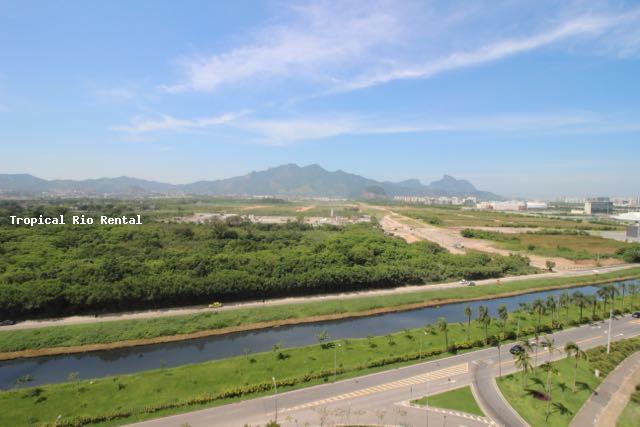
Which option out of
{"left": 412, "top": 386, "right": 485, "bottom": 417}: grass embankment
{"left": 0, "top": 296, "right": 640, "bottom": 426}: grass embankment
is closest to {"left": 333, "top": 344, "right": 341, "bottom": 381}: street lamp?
{"left": 0, "top": 296, "right": 640, "bottom": 426}: grass embankment

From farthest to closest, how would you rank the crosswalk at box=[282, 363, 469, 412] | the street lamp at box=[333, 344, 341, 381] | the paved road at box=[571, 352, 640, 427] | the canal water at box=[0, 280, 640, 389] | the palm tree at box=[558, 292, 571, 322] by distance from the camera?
the palm tree at box=[558, 292, 571, 322] → the canal water at box=[0, 280, 640, 389] → the street lamp at box=[333, 344, 341, 381] → the crosswalk at box=[282, 363, 469, 412] → the paved road at box=[571, 352, 640, 427]

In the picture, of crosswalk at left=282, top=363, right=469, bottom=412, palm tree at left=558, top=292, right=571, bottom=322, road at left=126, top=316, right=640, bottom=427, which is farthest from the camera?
palm tree at left=558, top=292, right=571, bottom=322

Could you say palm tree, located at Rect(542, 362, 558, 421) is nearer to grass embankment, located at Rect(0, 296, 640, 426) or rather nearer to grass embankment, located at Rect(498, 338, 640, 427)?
grass embankment, located at Rect(498, 338, 640, 427)

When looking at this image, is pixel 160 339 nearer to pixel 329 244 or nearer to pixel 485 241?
pixel 329 244

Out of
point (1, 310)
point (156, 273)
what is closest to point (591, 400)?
point (156, 273)

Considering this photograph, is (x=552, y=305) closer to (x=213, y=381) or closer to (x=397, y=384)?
(x=397, y=384)
